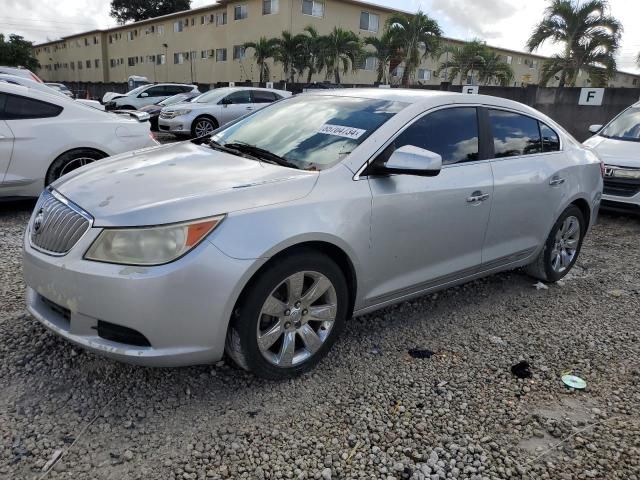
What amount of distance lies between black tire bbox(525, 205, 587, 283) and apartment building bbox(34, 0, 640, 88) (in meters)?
21.4

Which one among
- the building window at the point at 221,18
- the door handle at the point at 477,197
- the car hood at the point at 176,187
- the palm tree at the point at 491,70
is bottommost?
the door handle at the point at 477,197

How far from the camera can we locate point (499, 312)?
3957 mm

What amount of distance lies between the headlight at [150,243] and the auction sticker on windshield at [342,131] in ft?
3.90

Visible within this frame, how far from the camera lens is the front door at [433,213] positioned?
301cm

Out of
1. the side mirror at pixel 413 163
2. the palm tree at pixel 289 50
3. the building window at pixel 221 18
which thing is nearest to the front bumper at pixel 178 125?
the side mirror at pixel 413 163

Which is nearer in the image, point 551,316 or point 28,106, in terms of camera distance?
point 551,316

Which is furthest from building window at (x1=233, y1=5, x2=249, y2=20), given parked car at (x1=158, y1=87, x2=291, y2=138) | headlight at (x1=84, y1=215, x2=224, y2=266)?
headlight at (x1=84, y1=215, x2=224, y2=266)

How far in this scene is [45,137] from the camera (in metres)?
5.61

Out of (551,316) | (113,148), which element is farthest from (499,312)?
(113,148)

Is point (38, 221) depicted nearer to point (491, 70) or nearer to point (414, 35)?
point (414, 35)

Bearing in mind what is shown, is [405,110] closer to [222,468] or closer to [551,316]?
[551,316]

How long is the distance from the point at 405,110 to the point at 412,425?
191 centimetres

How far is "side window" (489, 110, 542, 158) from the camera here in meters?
3.78

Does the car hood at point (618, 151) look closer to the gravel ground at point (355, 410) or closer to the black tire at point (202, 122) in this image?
the gravel ground at point (355, 410)
